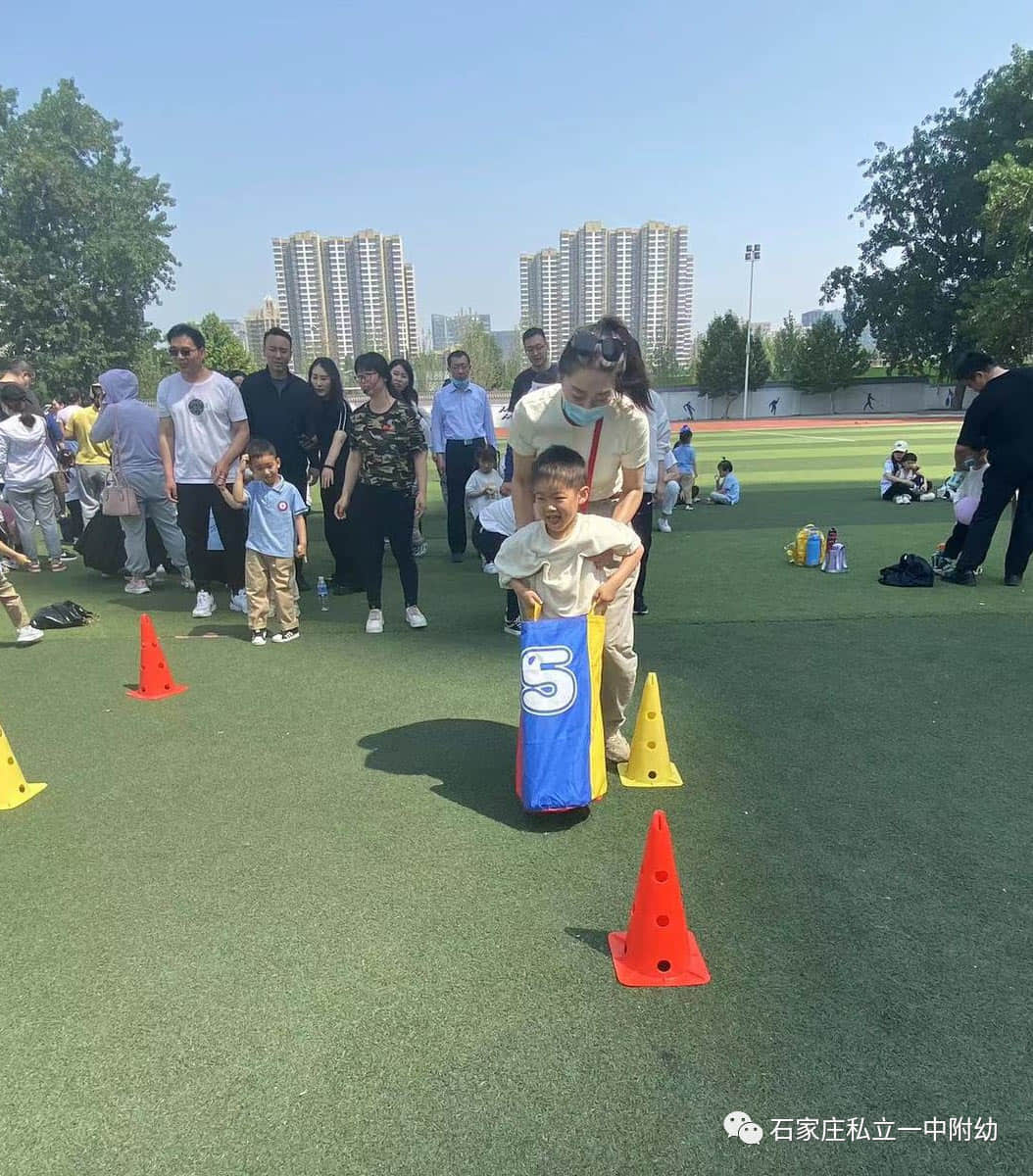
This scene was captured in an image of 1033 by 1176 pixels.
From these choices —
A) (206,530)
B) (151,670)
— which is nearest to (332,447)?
(206,530)

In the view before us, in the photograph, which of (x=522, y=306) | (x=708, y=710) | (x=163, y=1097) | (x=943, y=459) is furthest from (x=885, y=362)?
(x=522, y=306)

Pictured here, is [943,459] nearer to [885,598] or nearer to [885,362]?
[885,598]

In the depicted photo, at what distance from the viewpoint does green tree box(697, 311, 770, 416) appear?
174ft

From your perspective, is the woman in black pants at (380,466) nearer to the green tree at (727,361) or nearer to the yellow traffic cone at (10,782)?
the yellow traffic cone at (10,782)

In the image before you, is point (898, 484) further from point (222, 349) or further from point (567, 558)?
point (222, 349)

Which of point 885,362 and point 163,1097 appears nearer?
point 163,1097

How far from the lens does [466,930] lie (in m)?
2.71

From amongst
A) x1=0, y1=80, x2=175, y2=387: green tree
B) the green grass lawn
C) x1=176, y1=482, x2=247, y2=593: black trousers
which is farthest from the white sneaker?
x1=0, y1=80, x2=175, y2=387: green tree

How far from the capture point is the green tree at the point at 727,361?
174 feet

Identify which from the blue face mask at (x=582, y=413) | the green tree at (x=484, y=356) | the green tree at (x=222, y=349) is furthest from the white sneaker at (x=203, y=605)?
the green tree at (x=484, y=356)

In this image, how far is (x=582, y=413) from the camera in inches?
132

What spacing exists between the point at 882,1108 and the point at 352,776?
2544 mm

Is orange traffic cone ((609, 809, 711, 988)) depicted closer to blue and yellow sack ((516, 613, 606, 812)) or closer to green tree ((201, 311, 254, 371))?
blue and yellow sack ((516, 613, 606, 812))

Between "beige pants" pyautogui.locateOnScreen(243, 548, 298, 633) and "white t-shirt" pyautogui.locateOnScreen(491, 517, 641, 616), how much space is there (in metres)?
3.03
